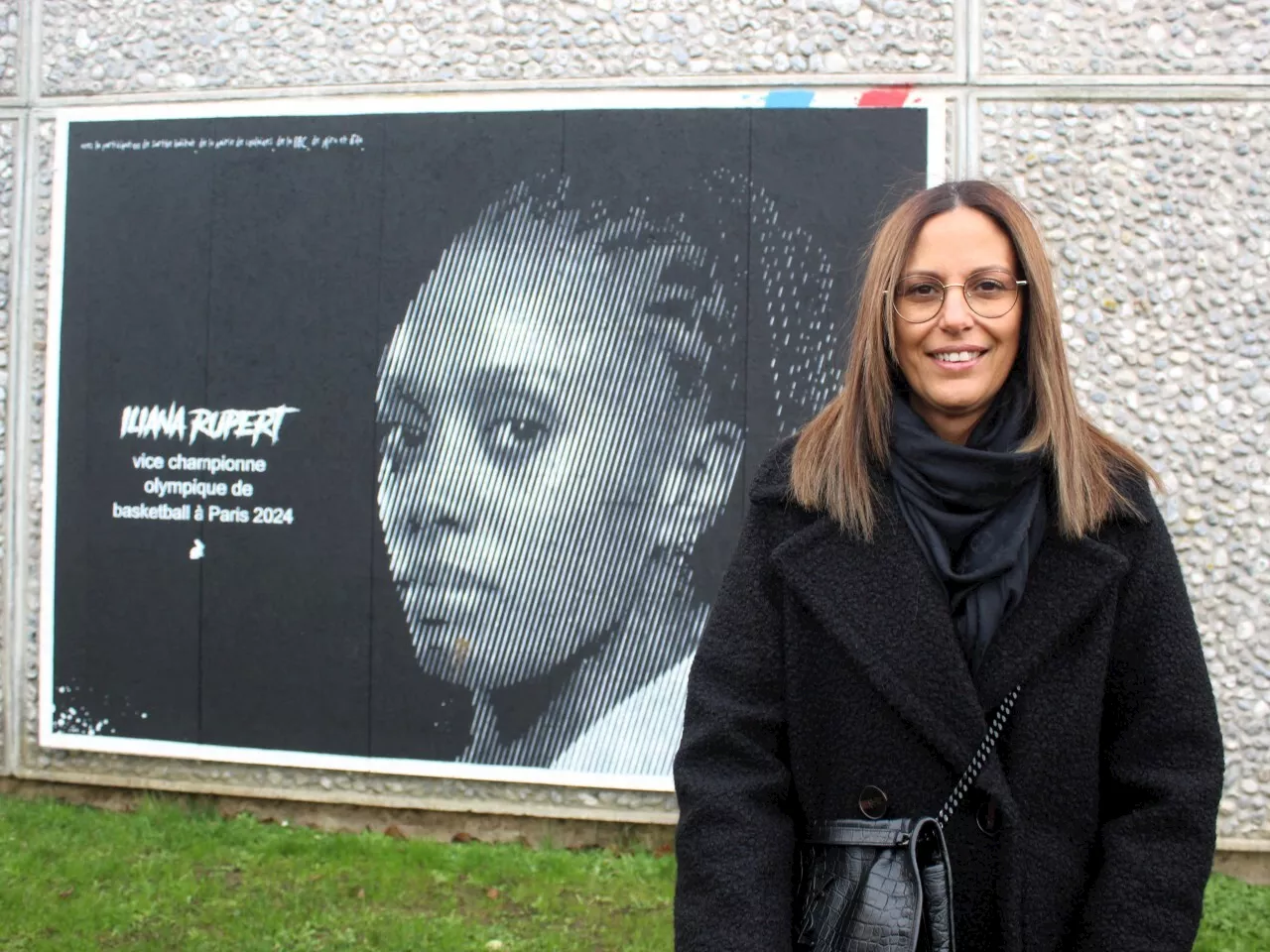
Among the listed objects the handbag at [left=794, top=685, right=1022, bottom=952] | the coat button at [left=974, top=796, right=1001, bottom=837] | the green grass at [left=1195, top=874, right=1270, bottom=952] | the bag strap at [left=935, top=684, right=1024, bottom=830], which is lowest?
the green grass at [left=1195, top=874, right=1270, bottom=952]

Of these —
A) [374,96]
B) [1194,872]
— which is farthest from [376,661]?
[1194,872]

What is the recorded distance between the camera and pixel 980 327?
5.20ft

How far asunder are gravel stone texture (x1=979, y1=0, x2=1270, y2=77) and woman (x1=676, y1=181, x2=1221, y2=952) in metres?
2.83

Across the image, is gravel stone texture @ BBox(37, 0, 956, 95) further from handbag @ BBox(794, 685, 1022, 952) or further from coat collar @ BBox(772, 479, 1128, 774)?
handbag @ BBox(794, 685, 1022, 952)

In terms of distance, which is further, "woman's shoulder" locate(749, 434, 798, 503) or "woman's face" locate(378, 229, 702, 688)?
"woman's face" locate(378, 229, 702, 688)

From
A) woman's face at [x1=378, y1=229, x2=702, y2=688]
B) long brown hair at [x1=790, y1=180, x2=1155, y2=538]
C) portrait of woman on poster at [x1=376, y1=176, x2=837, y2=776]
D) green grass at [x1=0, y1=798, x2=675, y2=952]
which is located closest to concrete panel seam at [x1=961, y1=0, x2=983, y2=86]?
portrait of woman on poster at [x1=376, y1=176, x2=837, y2=776]

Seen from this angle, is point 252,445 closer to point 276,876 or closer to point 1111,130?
point 276,876

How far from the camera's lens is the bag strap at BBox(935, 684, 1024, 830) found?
1.51m

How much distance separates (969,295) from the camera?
160cm

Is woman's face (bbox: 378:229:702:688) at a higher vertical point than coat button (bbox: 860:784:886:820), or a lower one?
higher

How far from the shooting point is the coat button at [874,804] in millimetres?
1560

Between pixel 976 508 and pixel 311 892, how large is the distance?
3.04 meters

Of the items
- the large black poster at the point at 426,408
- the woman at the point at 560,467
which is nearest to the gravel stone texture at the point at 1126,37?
the large black poster at the point at 426,408

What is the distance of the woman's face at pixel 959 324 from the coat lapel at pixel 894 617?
19cm
